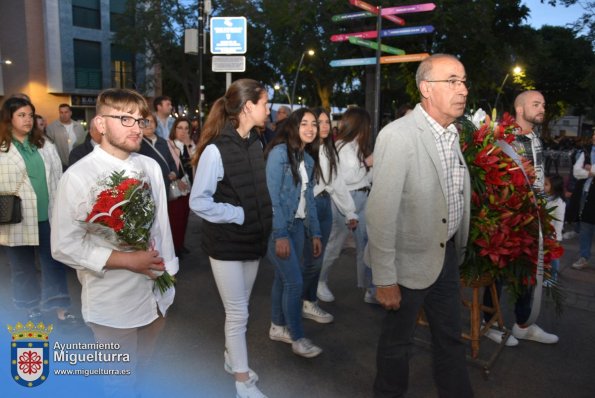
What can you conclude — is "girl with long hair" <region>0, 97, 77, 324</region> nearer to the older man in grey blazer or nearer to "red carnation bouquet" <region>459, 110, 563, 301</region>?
the older man in grey blazer

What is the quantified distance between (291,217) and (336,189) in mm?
1129

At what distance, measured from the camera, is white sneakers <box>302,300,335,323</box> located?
471 cm

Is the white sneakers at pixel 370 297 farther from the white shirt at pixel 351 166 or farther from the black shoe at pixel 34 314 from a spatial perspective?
the black shoe at pixel 34 314

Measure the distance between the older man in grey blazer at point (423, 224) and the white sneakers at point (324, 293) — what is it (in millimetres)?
2334

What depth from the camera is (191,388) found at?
348cm

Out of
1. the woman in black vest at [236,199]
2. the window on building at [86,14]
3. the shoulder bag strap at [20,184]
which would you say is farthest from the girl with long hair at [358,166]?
the window on building at [86,14]

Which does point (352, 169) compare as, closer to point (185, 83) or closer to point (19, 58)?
point (185, 83)

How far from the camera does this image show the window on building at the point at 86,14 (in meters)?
29.2

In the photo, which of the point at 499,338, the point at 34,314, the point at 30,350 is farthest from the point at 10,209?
the point at 499,338

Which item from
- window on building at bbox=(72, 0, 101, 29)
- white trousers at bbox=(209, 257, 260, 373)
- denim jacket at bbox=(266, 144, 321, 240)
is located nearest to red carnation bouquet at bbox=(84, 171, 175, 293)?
white trousers at bbox=(209, 257, 260, 373)

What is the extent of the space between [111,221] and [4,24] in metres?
33.8

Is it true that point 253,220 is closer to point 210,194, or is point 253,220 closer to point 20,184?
point 210,194

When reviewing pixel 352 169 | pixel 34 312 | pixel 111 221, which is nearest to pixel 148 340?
pixel 111 221

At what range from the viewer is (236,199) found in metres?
3.14
